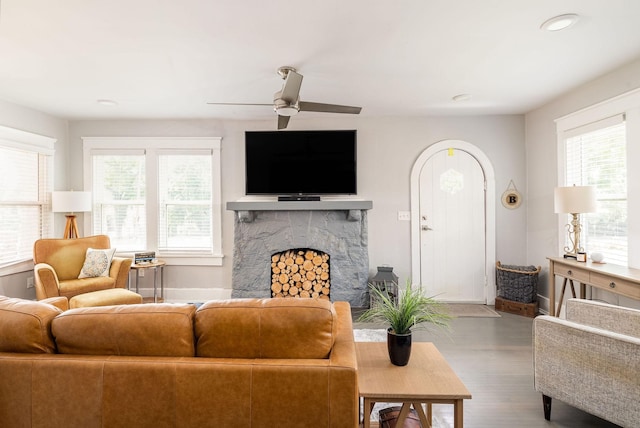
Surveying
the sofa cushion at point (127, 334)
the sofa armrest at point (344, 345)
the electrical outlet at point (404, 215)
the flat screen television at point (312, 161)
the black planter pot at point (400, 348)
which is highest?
the flat screen television at point (312, 161)

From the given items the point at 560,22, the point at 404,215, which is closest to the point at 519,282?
the point at 404,215

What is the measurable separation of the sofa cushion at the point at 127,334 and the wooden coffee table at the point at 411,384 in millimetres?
731

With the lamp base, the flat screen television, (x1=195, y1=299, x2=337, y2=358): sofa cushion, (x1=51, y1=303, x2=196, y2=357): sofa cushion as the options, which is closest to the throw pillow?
the lamp base

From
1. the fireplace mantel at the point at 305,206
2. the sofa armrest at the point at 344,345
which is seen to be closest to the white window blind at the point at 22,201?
the fireplace mantel at the point at 305,206

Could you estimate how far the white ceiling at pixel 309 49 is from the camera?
2.00 metres

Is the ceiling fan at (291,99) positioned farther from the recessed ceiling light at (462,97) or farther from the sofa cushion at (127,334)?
the sofa cushion at (127,334)

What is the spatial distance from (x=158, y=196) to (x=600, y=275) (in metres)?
4.75

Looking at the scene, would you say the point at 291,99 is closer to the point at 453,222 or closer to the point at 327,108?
the point at 327,108

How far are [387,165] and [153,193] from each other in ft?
10.1

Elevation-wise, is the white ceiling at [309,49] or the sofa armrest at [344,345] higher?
the white ceiling at [309,49]

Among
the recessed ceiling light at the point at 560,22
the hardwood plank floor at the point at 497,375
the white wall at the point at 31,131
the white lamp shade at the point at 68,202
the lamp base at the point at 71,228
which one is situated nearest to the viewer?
the hardwood plank floor at the point at 497,375

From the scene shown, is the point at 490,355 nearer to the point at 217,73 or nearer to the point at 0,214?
the point at 217,73

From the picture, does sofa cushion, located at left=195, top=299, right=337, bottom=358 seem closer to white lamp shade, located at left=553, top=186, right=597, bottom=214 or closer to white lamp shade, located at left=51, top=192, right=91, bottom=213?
white lamp shade, located at left=553, top=186, right=597, bottom=214

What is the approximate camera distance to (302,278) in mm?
4188
